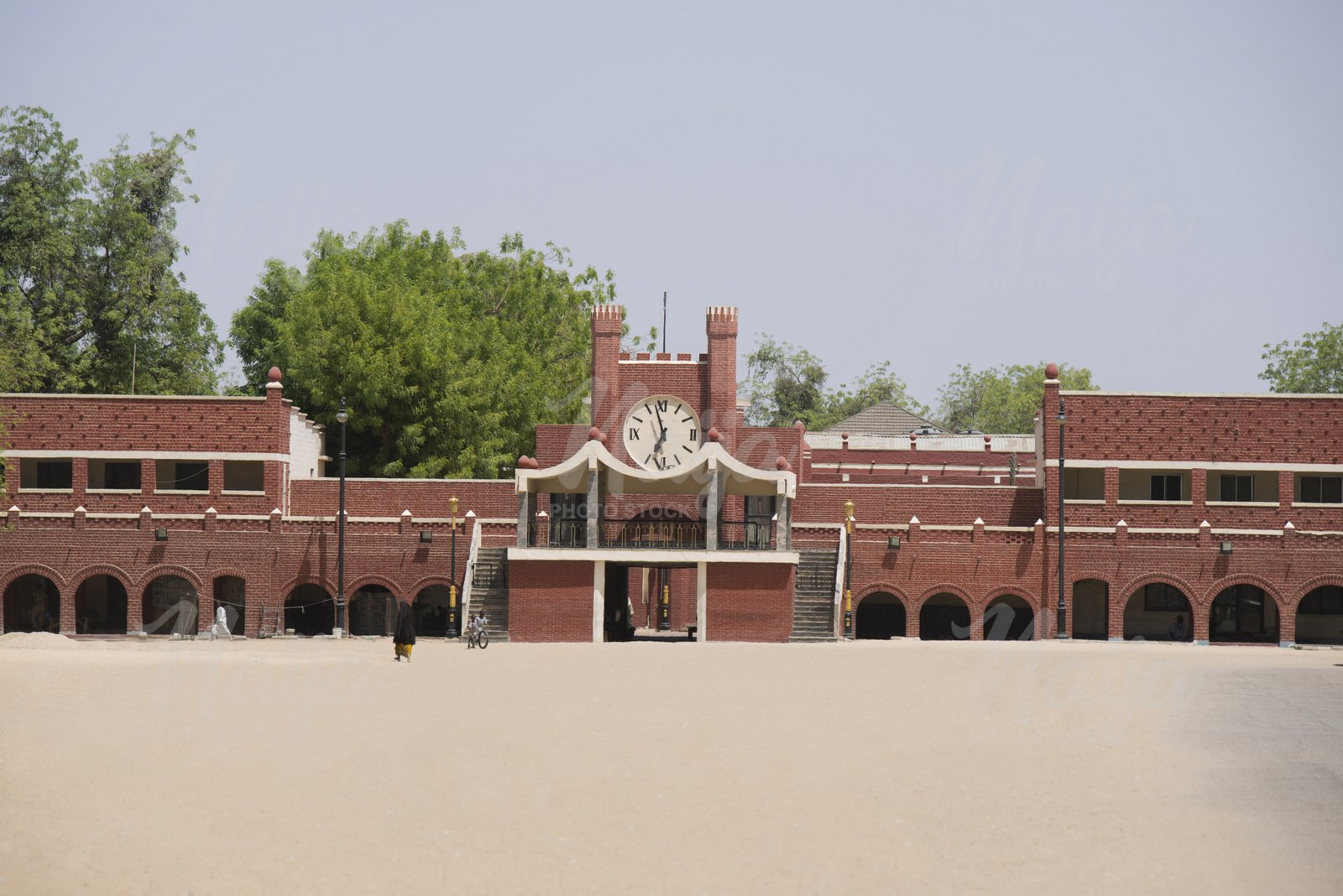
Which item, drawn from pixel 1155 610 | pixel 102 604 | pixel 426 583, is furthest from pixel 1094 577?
pixel 102 604

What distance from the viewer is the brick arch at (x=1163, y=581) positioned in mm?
48312

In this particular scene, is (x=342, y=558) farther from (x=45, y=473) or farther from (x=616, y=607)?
(x=45, y=473)

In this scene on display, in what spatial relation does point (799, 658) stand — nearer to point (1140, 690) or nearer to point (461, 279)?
point (1140, 690)

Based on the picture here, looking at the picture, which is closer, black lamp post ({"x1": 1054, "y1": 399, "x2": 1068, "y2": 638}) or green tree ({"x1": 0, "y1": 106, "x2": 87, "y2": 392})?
black lamp post ({"x1": 1054, "y1": 399, "x2": 1068, "y2": 638})

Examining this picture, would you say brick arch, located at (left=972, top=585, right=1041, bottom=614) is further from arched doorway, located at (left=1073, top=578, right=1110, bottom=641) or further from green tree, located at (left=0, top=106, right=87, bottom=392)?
green tree, located at (left=0, top=106, right=87, bottom=392)

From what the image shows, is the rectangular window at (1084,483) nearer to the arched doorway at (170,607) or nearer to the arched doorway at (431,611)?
the arched doorway at (431,611)

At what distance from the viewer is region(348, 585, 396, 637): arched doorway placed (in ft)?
171

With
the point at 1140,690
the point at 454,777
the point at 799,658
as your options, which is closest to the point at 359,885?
the point at 454,777

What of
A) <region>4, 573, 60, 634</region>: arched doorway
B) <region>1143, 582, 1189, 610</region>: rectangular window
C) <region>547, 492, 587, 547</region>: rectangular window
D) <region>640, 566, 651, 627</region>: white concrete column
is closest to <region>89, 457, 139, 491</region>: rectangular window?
<region>4, 573, 60, 634</region>: arched doorway

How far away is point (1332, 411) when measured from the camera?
50250 mm

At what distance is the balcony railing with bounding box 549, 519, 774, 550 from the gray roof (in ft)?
117

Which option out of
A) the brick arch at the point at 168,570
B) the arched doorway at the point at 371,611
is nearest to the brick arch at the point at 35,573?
the brick arch at the point at 168,570

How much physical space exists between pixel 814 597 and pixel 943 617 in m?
6.75

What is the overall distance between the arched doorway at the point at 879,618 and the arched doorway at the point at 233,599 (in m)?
18.9
